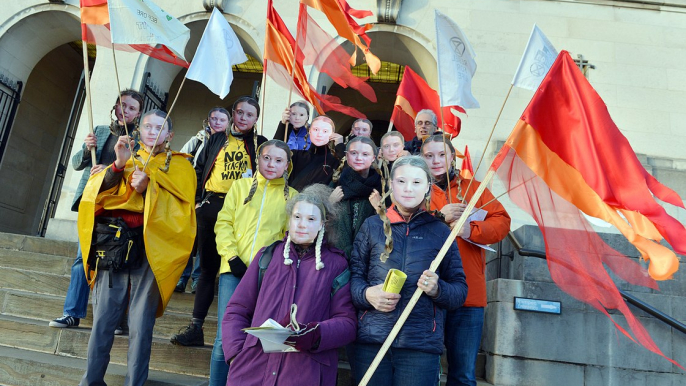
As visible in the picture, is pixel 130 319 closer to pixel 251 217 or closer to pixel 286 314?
pixel 251 217

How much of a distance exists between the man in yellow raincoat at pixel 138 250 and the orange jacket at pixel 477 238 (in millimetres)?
2006

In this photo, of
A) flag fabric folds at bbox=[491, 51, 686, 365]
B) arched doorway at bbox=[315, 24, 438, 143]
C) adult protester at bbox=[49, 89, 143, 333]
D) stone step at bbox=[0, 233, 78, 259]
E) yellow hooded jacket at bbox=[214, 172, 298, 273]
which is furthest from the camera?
arched doorway at bbox=[315, 24, 438, 143]

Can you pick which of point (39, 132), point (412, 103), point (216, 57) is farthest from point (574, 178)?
point (39, 132)

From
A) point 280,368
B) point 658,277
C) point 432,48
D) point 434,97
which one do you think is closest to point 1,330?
point 280,368

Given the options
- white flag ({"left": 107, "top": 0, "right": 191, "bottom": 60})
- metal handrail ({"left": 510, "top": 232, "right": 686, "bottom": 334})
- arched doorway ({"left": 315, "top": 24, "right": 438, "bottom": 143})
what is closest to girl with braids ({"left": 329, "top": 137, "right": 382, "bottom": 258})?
white flag ({"left": 107, "top": 0, "right": 191, "bottom": 60})

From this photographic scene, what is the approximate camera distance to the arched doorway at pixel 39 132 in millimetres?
10875

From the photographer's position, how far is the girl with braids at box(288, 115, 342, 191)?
4266 millimetres

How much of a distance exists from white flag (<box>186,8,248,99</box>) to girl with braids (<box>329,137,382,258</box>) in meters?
1.67

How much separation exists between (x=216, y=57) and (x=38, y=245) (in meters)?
3.59

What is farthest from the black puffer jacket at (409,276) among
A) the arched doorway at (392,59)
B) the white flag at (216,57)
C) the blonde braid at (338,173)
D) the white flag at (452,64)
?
the arched doorway at (392,59)

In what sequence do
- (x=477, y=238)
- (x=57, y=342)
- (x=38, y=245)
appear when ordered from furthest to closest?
(x=38, y=245)
(x=57, y=342)
(x=477, y=238)

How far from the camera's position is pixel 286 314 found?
8.73ft

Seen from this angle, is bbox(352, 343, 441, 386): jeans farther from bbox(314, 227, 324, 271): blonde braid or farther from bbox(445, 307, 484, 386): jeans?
bbox(445, 307, 484, 386): jeans

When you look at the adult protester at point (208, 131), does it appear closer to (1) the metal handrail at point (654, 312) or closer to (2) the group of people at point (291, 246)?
(2) the group of people at point (291, 246)
